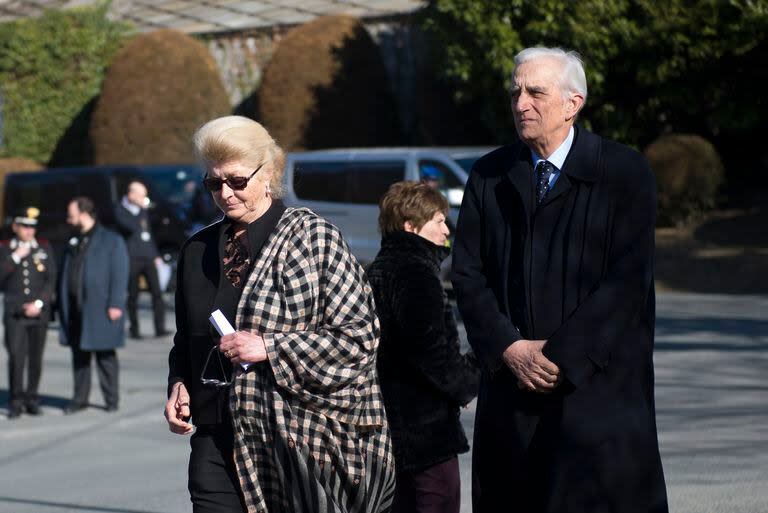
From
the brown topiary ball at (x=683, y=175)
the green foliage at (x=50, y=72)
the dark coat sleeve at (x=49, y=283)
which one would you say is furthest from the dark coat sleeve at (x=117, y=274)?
the green foliage at (x=50, y=72)

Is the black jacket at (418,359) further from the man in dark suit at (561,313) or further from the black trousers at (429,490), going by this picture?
the man in dark suit at (561,313)

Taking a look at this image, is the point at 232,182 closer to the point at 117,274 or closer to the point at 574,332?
the point at 574,332

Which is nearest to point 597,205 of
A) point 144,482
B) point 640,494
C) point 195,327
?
point 640,494

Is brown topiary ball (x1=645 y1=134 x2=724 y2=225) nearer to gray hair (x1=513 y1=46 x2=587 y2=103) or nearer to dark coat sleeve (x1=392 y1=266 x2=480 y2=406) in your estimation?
dark coat sleeve (x1=392 y1=266 x2=480 y2=406)

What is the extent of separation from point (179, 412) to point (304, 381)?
1.46 ft

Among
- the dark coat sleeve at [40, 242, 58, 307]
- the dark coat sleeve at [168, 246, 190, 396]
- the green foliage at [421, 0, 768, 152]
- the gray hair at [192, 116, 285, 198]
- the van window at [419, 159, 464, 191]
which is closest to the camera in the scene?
the gray hair at [192, 116, 285, 198]

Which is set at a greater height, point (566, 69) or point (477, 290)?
point (566, 69)

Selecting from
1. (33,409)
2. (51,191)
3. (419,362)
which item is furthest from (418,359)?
(51,191)

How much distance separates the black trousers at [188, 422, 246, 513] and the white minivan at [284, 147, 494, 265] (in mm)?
12894

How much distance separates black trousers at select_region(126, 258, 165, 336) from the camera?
15391 mm

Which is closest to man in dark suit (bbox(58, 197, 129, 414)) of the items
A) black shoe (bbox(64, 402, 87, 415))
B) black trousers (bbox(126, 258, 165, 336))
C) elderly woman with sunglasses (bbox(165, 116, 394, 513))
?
black shoe (bbox(64, 402, 87, 415))

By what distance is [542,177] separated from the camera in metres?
3.72

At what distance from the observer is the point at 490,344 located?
11.9 feet

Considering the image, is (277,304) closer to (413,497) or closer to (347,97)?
(413,497)
